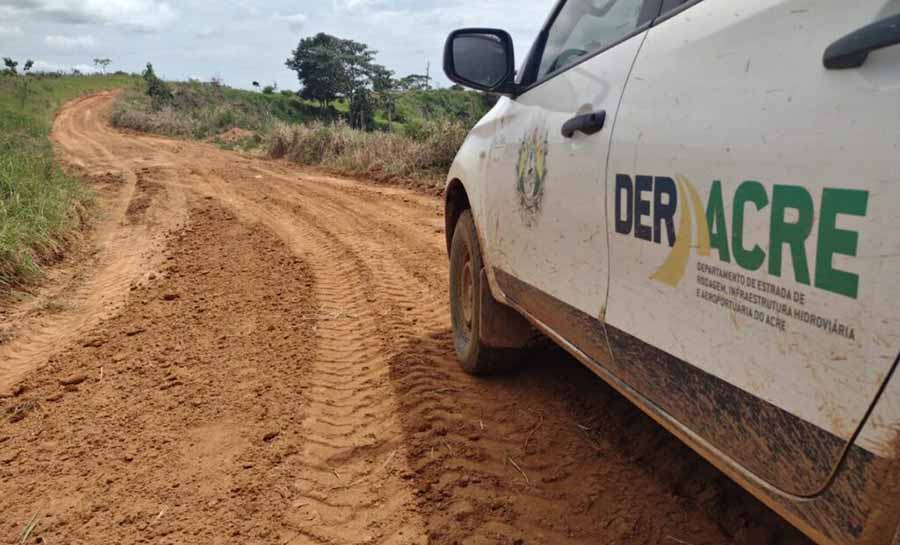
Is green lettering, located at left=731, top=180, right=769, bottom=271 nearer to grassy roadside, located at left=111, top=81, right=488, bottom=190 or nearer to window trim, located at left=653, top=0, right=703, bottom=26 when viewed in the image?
window trim, located at left=653, top=0, right=703, bottom=26

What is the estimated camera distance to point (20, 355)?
4.09 meters

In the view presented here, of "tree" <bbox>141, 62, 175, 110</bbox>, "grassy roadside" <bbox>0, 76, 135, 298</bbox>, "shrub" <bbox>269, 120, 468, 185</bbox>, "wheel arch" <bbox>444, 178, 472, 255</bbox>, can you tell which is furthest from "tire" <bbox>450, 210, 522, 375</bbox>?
"tree" <bbox>141, 62, 175, 110</bbox>

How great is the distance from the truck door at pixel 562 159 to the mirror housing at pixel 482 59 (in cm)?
9

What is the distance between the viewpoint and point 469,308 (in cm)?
363

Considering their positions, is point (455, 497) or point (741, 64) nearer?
point (741, 64)

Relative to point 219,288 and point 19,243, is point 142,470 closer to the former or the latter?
point 219,288

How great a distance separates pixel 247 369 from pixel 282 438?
35.2 inches

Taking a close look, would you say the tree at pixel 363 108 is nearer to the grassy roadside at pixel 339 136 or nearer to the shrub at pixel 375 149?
the grassy roadside at pixel 339 136

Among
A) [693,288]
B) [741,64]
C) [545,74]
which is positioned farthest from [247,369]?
[741,64]

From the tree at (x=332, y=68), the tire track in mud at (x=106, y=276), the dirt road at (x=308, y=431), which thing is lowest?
the dirt road at (x=308, y=431)

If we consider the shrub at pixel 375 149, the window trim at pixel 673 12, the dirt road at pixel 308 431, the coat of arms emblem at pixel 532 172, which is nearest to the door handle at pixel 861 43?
the window trim at pixel 673 12

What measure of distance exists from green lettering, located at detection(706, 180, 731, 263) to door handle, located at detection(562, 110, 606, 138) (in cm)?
57

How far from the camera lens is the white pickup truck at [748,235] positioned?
1.04m

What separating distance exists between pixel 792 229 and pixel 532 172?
Answer: 1327 millimetres
